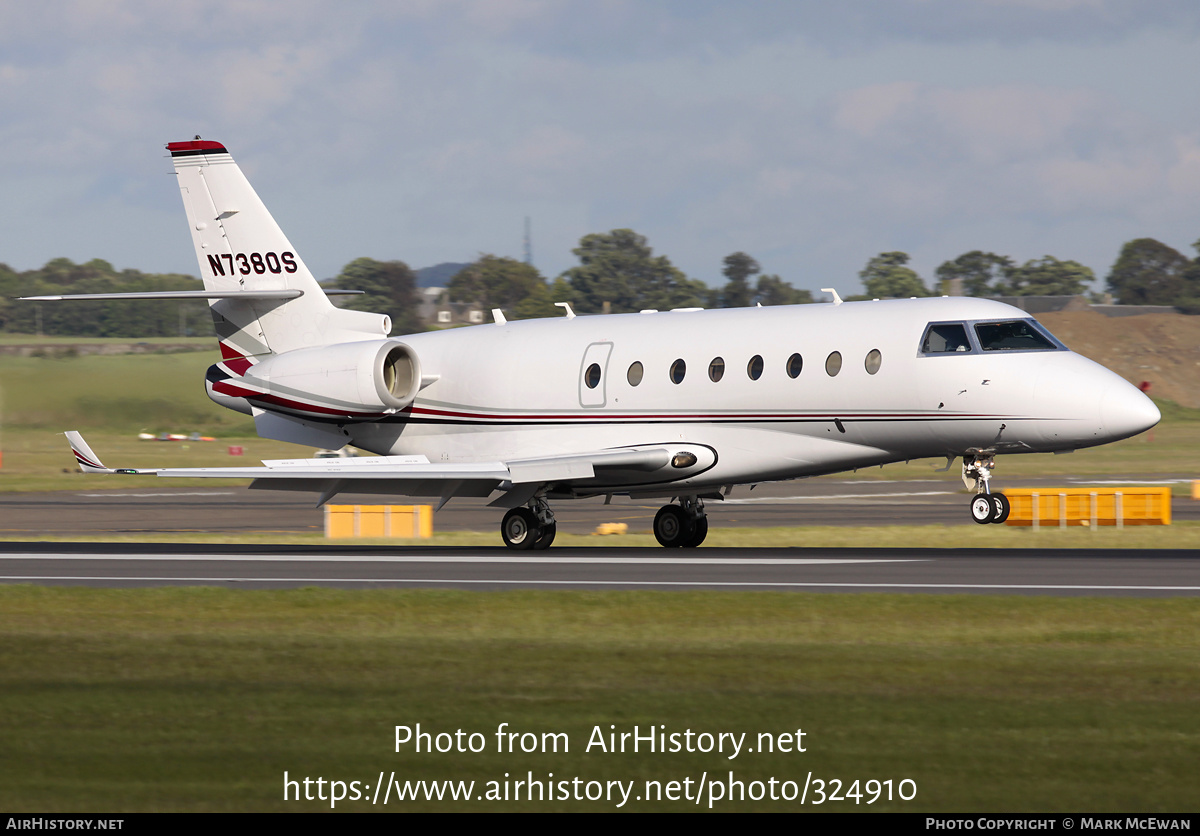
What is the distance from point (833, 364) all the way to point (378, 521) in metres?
16.3

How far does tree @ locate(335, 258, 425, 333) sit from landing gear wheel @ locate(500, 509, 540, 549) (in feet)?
362

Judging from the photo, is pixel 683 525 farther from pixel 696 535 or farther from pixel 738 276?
pixel 738 276

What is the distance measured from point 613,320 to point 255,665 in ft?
51.8

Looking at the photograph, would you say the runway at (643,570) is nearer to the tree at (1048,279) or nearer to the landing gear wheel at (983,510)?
the landing gear wheel at (983,510)

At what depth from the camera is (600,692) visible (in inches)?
425

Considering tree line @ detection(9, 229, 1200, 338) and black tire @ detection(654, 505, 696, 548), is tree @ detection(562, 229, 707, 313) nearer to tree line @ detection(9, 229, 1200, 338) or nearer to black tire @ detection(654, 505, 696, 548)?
tree line @ detection(9, 229, 1200, 338)

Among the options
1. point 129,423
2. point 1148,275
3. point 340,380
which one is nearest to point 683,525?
point 340,380

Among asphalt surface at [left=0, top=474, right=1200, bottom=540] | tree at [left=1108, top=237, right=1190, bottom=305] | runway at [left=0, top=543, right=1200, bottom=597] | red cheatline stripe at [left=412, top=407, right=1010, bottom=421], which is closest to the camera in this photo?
runway at [left=0, top=543, right=1200, bottom=597]

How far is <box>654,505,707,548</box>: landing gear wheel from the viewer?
27.8 metres

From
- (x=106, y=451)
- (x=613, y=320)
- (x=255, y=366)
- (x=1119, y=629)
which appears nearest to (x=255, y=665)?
(x=1119, y=629)

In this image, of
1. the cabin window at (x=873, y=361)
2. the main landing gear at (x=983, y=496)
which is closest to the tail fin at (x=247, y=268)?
the cabin window at (x=873, y=361)

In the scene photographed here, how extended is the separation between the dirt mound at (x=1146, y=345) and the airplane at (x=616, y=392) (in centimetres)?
9952

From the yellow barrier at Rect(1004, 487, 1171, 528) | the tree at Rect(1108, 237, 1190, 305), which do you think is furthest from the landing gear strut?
the tree at Rect(1108, 237, 1190, 305)

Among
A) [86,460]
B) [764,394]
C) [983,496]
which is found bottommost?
[983,496]
